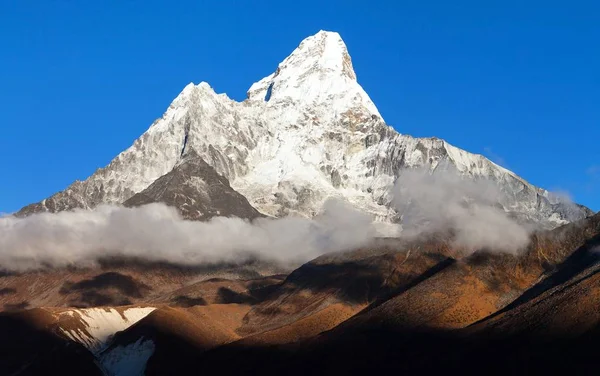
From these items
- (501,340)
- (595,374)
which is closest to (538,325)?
(501,340)

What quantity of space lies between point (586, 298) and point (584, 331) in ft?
40.2

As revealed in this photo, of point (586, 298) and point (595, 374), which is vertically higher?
point (586, 298)

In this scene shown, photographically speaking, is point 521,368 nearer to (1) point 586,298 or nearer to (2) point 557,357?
(2) point 557,357

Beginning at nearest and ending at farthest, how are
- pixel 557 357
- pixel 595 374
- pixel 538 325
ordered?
pixel 595 374 < pixel 557 357 < pixel 538 325

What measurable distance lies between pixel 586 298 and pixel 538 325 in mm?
10721

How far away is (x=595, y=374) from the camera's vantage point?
170375 millimetres

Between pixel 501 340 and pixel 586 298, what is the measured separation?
18.0 m

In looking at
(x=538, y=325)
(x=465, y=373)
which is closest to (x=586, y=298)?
(x=538, y=325)

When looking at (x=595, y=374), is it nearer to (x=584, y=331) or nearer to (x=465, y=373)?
(x=584, y=331)

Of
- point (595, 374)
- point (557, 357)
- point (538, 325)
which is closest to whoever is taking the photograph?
point (595, 374)

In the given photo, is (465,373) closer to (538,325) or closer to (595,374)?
(538,325)

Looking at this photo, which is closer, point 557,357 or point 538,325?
point 557,357

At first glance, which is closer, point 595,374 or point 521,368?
point 595,374

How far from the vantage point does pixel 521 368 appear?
186125 mm
